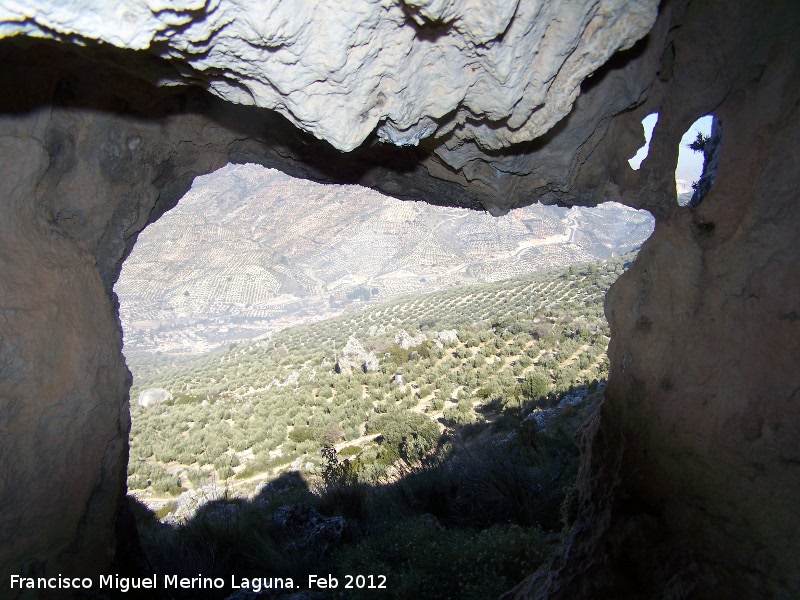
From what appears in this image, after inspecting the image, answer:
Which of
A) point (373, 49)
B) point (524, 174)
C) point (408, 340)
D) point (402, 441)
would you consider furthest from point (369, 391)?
point (373, 49)

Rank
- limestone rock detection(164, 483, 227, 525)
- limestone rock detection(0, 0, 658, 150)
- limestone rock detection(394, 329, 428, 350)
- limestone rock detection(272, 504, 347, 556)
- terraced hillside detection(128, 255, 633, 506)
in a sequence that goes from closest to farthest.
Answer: limestone rock detection(0, 0, 658, 150)
limestone rock detection(272, 504, 347, 556)
limestone rock detection(164, 483, 227, 525)
terraced hillside detection(128, 255, 633, 506)
limestone rock detection(394, 329, 428, 350)

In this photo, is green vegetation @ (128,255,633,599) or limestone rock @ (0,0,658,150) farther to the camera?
green vegetation @ (128,255,633,599)

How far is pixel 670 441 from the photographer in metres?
2.89

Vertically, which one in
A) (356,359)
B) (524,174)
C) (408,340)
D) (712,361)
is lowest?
(712,361)

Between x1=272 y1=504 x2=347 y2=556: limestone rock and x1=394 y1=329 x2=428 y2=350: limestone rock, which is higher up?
x1=394 y1=329 x2=428 y2=350: limestone rock

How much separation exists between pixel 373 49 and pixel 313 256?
2316 inches

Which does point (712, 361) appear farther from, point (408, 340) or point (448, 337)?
point (408, 340)

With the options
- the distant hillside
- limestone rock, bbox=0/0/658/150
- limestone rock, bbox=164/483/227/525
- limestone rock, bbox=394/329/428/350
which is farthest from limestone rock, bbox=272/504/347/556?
the distant hillside

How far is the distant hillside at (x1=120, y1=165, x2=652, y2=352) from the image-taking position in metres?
51.9

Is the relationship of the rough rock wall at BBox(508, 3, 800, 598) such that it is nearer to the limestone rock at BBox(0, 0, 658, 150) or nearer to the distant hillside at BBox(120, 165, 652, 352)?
the limestone rock at BBox(0, 0, 658, 150)

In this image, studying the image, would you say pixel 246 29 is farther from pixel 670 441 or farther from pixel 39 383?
pixel 670 441

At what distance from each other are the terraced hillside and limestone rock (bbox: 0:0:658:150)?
8571 mm

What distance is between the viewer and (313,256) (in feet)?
196

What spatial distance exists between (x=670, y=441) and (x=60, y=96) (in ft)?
13.5
